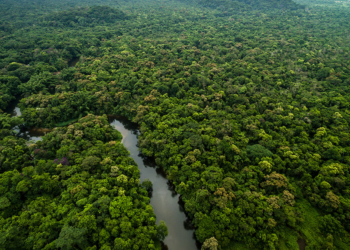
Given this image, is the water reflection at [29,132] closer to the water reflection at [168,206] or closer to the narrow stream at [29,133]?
the narrow stream at [29,133]

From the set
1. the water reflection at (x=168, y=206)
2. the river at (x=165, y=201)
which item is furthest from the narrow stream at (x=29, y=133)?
the water reflection at (x=168, y=206)

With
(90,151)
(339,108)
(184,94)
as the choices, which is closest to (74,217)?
(90,151)

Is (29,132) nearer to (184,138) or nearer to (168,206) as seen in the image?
(184,138)

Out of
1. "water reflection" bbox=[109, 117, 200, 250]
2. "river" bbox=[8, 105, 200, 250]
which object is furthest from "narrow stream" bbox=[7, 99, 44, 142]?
"water reflection" bbox=[109, 117, 200, 250]

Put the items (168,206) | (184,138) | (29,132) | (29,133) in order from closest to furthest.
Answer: (168,206)
(184,138)
(29,133)
(29,132)

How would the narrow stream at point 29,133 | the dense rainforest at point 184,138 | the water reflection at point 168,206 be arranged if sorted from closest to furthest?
1. the dense rainforest at point 184,138
2. the water reflection at point 168,206
3. the narrow stream at point 29,133

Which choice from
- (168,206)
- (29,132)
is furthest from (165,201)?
(29,132)

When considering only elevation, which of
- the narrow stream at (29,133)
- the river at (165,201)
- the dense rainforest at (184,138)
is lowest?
the narrow stream at (29,133)
